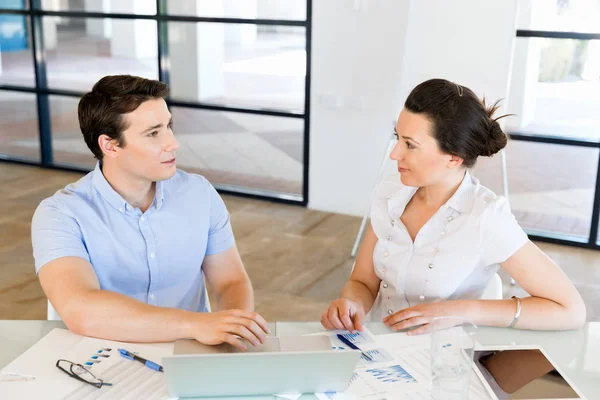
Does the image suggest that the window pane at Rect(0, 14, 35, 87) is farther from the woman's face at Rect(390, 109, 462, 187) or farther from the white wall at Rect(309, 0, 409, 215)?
the woman's face at Rect(390, 109, 462, 187)

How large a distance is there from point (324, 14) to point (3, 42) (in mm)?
3118

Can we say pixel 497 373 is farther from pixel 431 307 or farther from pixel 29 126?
pixel 29 126

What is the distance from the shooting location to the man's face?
6.70ft

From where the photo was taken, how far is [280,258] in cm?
429

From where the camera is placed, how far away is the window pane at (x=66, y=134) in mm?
6273

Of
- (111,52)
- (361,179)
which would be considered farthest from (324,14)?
(111,52)

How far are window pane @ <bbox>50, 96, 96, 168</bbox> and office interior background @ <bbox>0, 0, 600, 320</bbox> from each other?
0.04ft

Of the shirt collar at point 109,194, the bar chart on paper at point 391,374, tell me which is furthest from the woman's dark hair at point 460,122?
the shirt collar at point 109,194

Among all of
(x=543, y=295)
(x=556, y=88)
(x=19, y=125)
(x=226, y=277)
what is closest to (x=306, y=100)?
(x=556, y=88)

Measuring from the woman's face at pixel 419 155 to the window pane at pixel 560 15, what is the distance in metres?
2.81

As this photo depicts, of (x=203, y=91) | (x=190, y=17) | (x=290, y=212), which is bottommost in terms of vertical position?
(x=290, y=212)

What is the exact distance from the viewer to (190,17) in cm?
540

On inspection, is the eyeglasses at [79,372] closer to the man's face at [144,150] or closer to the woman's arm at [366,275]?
the man's face at [144,150]

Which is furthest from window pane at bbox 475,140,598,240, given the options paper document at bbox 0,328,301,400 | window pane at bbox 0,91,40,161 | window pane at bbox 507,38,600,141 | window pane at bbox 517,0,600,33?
window pane at bbox 0,91,40,161
